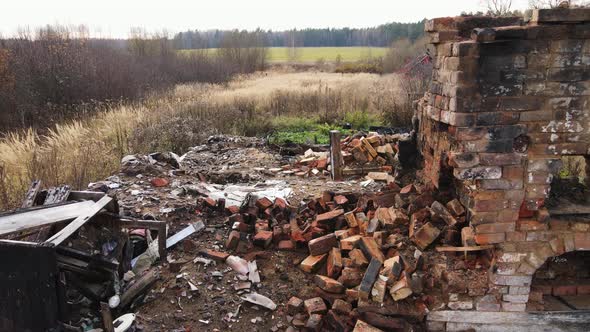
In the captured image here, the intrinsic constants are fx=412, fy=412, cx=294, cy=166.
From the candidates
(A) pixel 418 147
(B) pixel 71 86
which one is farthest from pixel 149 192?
(B) pixel 71 86

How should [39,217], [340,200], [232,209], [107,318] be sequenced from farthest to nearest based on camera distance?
[232,209]
[340,200]
[39,217]
[107,318]

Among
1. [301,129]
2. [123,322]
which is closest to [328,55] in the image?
[301,129]

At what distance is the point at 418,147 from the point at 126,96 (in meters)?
13.9

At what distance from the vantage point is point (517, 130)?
338cm

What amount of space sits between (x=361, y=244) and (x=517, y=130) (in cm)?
170

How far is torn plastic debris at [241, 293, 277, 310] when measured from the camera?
379cm

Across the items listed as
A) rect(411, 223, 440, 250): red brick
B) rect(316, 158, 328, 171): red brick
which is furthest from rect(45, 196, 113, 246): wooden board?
rect(316, 158, 328, 171): red brick

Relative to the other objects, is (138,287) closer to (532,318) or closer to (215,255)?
(215,255)

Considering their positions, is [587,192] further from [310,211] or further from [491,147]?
[310,211]

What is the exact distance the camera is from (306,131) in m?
13.2

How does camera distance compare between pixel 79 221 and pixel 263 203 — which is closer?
pixel 79 221

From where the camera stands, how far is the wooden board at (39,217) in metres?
3.57

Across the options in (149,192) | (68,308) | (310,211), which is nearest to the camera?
(68,308)

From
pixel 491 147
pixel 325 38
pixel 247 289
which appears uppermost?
pixel 325 38
